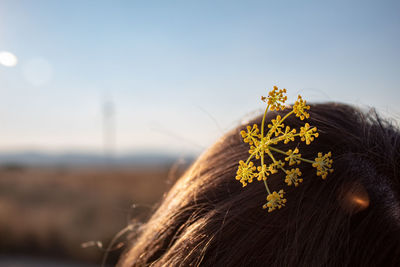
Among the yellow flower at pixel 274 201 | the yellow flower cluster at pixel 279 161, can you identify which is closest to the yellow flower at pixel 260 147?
the yellow flower cluster at pixel 279 161

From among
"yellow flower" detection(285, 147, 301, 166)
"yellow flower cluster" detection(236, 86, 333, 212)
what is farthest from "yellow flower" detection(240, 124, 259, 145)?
"yellow flower" detection(285, 147, 301, 166)

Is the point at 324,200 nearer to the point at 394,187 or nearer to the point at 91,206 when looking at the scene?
the point at 394,187

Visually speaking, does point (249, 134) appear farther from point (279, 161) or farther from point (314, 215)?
point (314, 215)

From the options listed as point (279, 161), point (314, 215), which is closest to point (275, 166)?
point (279, 161)

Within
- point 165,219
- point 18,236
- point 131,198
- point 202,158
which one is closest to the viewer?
point 165,219

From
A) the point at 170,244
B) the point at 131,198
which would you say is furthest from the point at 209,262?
the point at 131,198

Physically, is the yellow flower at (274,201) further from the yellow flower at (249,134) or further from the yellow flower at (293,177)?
the yellow flower at (249,134)

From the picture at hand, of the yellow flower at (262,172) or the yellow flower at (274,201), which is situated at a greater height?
the yellow flower at (262,172)

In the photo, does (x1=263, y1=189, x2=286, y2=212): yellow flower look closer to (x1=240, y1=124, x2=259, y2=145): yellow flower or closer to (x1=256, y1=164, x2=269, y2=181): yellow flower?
(x1=256, y1=164, x2=269, y2=181): yellow flower
